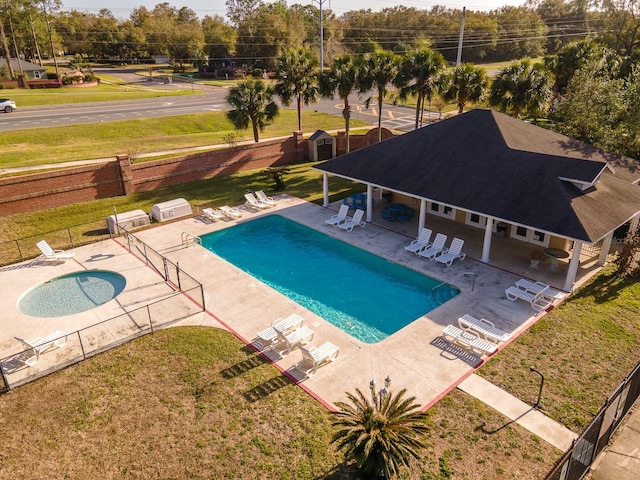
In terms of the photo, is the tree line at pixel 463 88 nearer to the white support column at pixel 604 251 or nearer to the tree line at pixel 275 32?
the white support column at pixel 604 251

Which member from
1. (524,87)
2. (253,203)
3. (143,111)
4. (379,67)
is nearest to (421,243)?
(253,203)

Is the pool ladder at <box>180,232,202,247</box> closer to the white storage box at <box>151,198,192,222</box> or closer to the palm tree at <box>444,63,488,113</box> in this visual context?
the white storage box at <box>151,198,192,222</box>

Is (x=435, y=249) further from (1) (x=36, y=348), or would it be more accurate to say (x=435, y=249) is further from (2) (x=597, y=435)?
(1) (x=36, y=348)

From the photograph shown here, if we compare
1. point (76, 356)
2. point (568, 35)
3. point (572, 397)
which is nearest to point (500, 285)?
point (572, 397)

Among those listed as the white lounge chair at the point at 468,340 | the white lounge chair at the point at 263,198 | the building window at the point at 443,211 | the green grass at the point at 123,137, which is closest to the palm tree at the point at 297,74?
the green grass at the point at 123,137

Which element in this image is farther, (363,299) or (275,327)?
(363,299)

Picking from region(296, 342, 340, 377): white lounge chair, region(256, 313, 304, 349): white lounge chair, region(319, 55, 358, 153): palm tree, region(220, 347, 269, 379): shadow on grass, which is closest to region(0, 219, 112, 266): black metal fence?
region(256, 313, 304, 349): white lounge chair

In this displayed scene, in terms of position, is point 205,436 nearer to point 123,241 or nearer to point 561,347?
point 561,347
